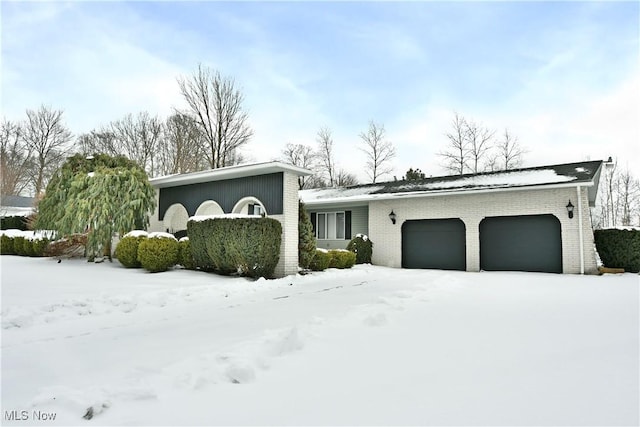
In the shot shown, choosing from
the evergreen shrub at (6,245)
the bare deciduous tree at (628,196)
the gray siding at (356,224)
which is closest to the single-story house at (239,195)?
the evergreen shrub at (6,245)

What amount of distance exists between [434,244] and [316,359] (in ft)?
41.3

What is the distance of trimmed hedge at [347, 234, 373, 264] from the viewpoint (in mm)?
15492

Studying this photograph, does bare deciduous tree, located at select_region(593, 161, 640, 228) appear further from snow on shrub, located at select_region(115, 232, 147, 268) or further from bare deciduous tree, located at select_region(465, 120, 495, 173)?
snow on shrub, located at select_region(115, 232, 147, 268)

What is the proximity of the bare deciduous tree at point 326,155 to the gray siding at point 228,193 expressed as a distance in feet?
69.9

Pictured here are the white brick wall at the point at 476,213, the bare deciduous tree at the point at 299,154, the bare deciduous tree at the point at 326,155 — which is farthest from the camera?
the bare deciduous tree at the point at 299,154

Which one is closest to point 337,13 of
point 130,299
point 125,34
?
point 125,34

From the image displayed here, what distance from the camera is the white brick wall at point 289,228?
10.5 metres

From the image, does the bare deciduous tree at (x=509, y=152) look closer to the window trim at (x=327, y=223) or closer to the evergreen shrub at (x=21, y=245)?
the window trim at (x=327, y=223)

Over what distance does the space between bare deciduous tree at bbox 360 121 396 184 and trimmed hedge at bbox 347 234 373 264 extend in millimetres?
15601

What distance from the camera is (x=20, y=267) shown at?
948 centimetres

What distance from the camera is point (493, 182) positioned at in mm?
14102

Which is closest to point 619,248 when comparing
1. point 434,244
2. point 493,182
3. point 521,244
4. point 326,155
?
point 521,244

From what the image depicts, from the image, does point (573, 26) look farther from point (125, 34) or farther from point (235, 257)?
point (125, 34)
